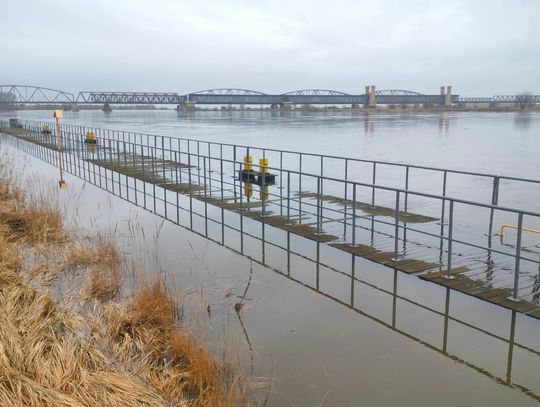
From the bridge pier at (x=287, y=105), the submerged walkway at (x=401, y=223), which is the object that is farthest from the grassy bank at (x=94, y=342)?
the bridge pier at (x=287, y=105)

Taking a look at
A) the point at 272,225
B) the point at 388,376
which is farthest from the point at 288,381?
the point at 272,225

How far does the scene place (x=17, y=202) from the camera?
12797 millimetres

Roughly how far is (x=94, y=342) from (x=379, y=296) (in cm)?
380

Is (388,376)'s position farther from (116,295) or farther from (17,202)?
(17,202)

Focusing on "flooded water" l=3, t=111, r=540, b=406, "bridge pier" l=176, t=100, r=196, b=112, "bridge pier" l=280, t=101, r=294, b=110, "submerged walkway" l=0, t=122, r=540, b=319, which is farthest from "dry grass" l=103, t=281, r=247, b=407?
"bridge pier" l=280, t=101, r=294, b=110

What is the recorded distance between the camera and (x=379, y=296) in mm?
7395

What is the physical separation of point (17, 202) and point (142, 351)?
28.6 ft

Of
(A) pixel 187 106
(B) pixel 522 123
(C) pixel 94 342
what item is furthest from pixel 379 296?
(A) pixel 187 106

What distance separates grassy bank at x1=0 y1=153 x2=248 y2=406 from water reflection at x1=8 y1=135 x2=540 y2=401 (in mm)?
998

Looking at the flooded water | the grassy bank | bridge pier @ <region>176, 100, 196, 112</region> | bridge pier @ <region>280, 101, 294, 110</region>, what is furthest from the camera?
bridge pier @ <region>280, 101, 294, 110</region>

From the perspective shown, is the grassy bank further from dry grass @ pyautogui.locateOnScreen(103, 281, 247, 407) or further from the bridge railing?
the bridge railing

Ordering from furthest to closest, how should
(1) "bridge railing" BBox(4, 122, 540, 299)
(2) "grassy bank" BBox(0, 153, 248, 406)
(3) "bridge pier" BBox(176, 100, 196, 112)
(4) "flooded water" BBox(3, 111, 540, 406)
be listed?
(3) "bridge pier" BBox(176, 100, 196, 112), (1) "bridge railing" BBox(4, 122, 540, 299), (4) "flooded water" BBox(3, 111, 540, 406), (2) "grassy bank" BBox(0, 153, 248, 406)

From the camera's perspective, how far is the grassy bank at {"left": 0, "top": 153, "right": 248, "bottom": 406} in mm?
4508

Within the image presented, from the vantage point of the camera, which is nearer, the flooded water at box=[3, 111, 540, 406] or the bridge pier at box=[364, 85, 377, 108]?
the flooded water at box=[3, 111, 540, 406]
